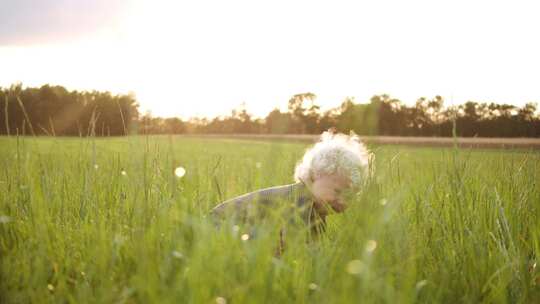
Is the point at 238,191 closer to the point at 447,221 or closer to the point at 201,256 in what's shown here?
the point at 447,221

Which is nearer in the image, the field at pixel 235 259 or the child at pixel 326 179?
the field at pixel 235 259

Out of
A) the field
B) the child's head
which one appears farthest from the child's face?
the field

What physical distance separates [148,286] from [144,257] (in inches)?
3.0

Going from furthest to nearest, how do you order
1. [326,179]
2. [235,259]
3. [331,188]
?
[326,179] → [331,188] → [235,259]

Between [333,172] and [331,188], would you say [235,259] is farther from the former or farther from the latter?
[333,172]

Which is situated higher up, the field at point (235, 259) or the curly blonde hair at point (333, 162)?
the curly blonde hair at point (333, 162)

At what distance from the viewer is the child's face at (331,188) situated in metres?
2.83

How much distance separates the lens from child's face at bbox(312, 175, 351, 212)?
2.83 metres

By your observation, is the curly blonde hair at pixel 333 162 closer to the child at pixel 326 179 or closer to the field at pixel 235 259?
the child at pixel 326 179

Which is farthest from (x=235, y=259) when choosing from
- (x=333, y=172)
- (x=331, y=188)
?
(x=333, y=172)

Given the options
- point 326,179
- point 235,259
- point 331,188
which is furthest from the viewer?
point 326,179

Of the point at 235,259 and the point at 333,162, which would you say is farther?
the point at 333,162

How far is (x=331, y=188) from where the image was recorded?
2908 millimetres

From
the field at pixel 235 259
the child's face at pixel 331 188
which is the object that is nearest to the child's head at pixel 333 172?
the child's face at pixel 331 188
